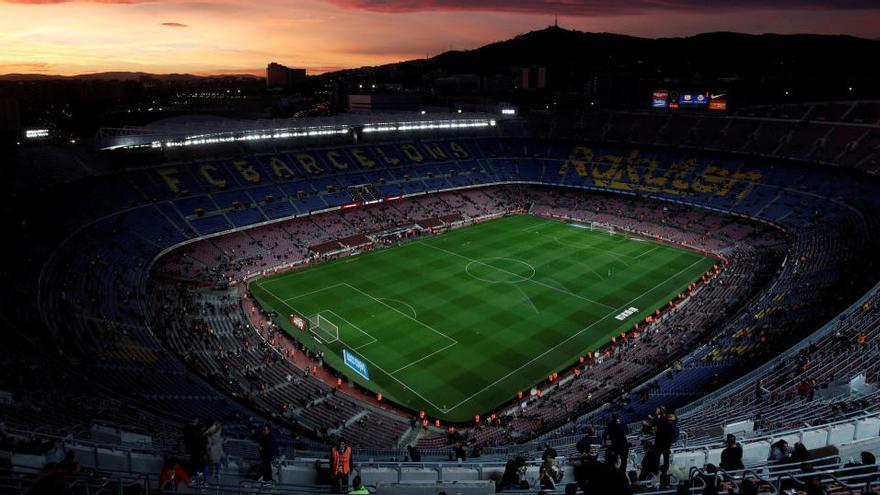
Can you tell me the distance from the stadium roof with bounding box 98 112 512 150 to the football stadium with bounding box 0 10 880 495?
0.41 m

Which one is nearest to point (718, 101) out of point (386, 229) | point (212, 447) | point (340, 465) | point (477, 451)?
point (386, 229)

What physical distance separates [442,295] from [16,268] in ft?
86.2

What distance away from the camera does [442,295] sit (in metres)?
42.5

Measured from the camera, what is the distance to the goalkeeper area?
3153 cm

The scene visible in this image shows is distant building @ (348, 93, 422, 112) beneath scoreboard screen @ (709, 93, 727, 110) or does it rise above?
above

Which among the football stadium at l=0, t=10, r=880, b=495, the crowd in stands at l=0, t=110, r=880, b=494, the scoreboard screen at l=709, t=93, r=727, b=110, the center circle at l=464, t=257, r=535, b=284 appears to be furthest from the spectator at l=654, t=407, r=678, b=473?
the scoreboard screen at l=709, t=93, r=727, b=110

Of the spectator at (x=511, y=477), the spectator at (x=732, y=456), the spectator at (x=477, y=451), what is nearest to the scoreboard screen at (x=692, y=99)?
the spectator at (x=477, y=451)

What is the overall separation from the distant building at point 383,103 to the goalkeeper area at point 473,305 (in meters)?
50.6

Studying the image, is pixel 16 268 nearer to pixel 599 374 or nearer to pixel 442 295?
pixel 442 295

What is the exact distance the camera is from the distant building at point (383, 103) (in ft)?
330

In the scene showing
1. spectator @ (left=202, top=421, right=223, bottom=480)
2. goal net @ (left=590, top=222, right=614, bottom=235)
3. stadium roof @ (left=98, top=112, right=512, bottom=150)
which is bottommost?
goal net @ (left=590, top=222, right=614, bottom=235)

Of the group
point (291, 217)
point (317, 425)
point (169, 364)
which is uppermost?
point (291, 217)

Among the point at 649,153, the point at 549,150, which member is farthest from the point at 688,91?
the point at 549,150

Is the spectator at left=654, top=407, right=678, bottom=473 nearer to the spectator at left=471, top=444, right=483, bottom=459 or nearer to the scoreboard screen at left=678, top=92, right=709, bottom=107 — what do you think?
the spectator at left=471, top=444, right=483, bottom=459
